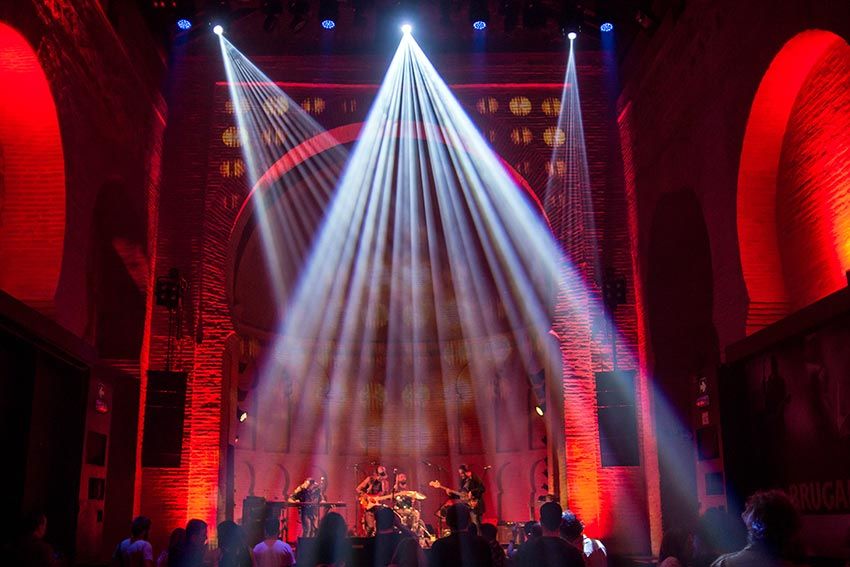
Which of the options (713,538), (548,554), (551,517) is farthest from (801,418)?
(548,554)

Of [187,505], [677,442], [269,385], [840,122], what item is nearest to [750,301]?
[840,122]

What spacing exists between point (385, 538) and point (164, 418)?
6.56m

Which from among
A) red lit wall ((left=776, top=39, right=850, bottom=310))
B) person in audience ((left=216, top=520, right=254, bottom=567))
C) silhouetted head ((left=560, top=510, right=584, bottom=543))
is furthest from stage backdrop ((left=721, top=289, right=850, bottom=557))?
person in audience ((left=216, top=520, right=254, bottom=567))

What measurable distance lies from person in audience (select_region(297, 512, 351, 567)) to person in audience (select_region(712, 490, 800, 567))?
9.64 feet

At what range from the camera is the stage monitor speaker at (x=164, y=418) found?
458 inches

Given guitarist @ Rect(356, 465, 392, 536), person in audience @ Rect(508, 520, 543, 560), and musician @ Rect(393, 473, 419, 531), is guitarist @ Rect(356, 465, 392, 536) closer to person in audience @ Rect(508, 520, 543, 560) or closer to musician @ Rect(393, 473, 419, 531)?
musician @ Rect(393, 473, 419, 531)

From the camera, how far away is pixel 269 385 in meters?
17.7

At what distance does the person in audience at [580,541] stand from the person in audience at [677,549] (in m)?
0.57

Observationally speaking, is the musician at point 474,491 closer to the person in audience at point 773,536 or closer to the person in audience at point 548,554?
the person in audience at point 548,554

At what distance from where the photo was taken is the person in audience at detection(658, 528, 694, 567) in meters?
5.05

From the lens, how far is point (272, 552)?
6461mm

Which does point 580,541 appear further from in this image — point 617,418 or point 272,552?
point 617,418

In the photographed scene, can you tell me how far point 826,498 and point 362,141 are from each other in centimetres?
928

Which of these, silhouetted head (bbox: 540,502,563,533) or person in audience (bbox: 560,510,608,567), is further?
person in audience (bbox: 560,510,608,567)
